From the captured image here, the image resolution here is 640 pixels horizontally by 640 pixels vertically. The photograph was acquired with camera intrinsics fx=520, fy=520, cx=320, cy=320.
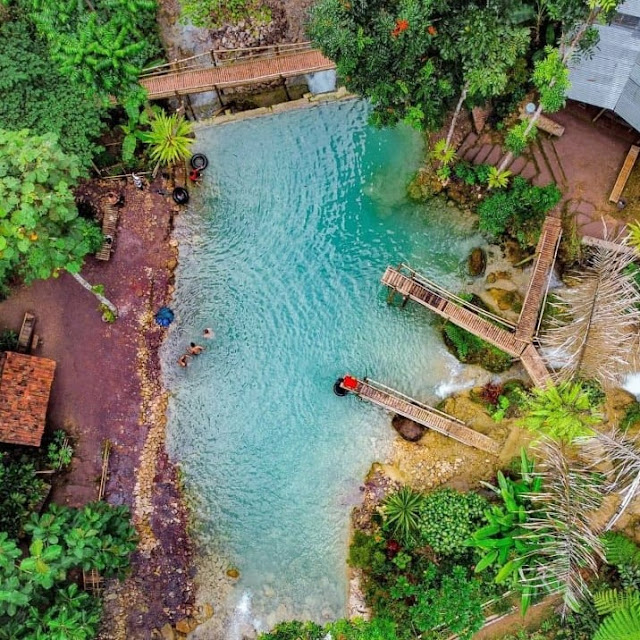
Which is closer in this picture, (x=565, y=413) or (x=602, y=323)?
(x=565, y=413)

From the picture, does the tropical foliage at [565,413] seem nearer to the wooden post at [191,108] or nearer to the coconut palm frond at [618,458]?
the coconut palm frond at [618,458]

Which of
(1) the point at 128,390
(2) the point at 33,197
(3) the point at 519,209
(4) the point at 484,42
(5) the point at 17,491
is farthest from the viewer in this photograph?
(1) the point at 128,390

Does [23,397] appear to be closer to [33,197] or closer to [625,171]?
[33,197]

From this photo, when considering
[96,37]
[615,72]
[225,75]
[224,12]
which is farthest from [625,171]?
[96,37]

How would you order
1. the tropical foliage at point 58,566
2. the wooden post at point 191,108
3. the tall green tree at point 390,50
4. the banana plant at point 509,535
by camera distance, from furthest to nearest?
the wooden post at point 191,108, the banana plant at point 509,535, the tropical foliage at point 58,566, the tall green tree at point 390,50

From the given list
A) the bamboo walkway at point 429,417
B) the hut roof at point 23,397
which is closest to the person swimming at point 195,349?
the hut roof at point 23,397

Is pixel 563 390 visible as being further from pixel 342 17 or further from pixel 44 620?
pixel 44 620

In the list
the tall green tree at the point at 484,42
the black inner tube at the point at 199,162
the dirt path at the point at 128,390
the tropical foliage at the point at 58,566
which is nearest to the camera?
the tall green tree at the point at 484,42
